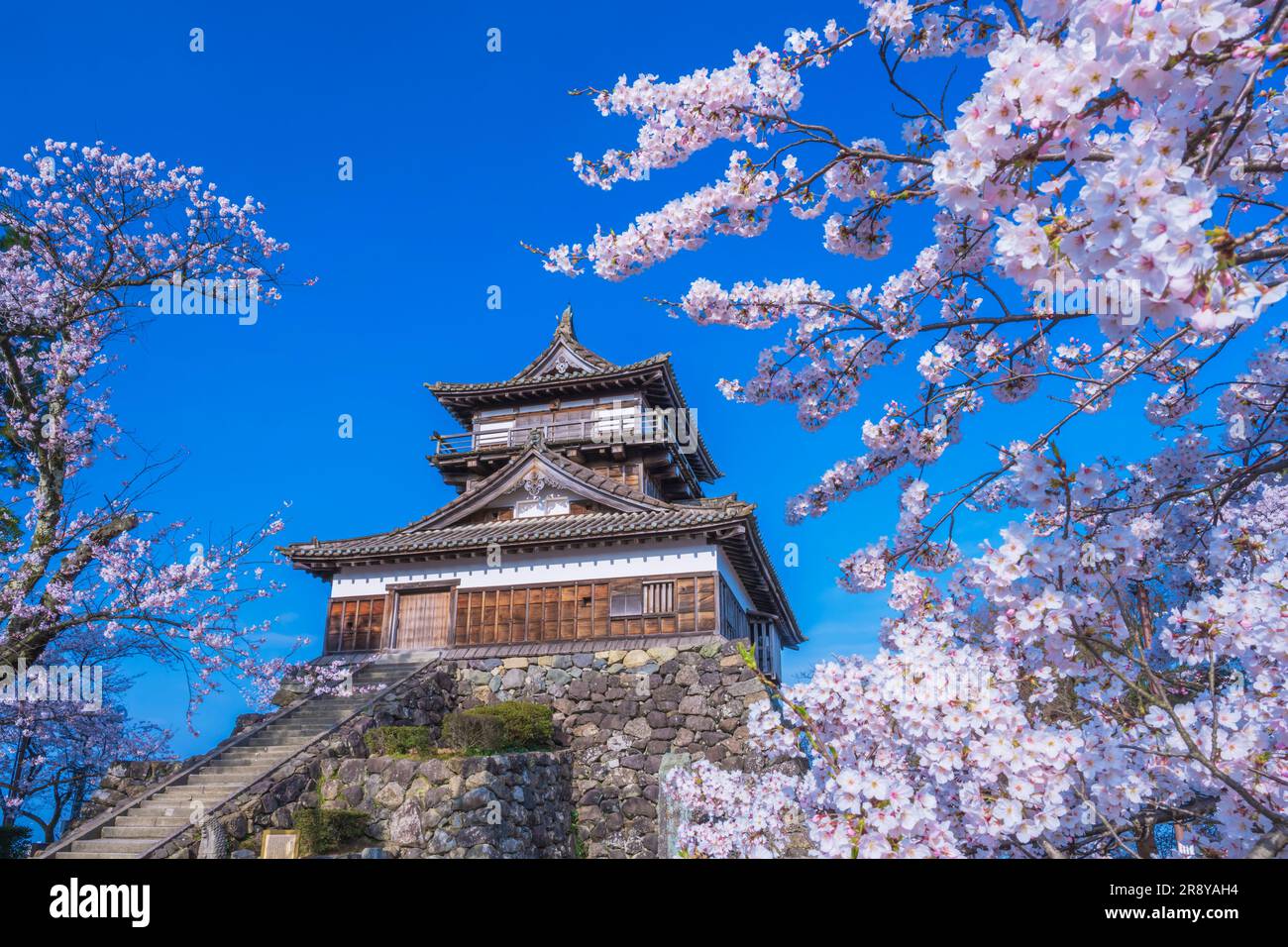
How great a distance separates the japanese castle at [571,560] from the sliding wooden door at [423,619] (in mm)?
31

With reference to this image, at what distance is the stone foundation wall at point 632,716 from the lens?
47.5 ft

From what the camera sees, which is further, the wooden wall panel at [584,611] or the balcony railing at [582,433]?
the balcony railing at [582,433]

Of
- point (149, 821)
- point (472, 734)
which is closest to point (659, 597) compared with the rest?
point (472, 734)

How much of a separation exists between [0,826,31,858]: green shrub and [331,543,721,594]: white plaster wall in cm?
702

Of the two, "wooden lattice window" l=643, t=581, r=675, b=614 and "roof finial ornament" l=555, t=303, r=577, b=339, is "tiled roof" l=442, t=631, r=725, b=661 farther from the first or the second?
"roof finial ornament" l=555, t=303, r=577, b=339

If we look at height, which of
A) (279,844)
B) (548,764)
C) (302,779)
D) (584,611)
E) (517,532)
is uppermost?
(517,532)

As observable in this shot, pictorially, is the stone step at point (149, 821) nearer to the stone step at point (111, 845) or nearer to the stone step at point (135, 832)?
the stone step at point (135, 832)

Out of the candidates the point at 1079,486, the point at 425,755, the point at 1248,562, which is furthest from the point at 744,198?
the point at 425,755

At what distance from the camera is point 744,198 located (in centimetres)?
522

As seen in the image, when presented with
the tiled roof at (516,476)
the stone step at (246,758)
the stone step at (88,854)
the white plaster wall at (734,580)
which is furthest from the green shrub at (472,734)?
the tiled roof at (516,476)

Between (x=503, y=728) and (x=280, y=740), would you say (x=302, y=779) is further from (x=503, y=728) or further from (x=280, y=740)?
(x=503, y=728)

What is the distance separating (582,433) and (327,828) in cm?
1292

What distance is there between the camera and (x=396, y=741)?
12.7m
